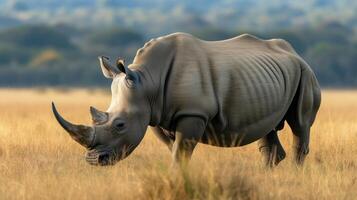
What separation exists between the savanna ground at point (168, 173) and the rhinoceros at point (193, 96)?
0.25 m

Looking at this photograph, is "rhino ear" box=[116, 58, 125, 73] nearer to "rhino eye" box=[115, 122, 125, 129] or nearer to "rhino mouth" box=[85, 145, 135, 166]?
"rhino eye" box=[115, 122, 125, 129]

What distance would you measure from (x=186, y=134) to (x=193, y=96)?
32cm

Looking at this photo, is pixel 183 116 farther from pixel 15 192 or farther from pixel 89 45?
pixel 89 45

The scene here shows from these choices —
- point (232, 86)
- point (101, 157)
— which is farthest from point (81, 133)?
point (232, 86)

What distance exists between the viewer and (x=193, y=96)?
8453mm

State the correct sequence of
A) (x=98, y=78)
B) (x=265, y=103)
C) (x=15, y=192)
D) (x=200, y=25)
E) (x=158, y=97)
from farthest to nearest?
1. (x=200, y=25)
2. (x=98, y=78)
3. (x=265, y=103)
4. (x=158, y=97)
5. (x=15, y=192)

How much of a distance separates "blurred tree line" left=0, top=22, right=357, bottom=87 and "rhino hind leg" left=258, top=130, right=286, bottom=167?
60.9 m

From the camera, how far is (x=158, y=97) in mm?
8469

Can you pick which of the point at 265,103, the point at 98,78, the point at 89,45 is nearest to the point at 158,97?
the point at 265,103

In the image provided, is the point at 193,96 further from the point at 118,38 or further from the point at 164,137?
the point at 118,38

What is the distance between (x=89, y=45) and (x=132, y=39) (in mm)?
6762

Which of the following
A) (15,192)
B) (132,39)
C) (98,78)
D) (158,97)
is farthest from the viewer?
(132,39)

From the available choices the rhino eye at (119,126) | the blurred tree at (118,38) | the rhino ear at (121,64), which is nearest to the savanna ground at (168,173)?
the rhino eye at (119,126)

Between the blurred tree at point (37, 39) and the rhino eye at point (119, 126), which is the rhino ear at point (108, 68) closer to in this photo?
the rhino eye at point (119, 126)
